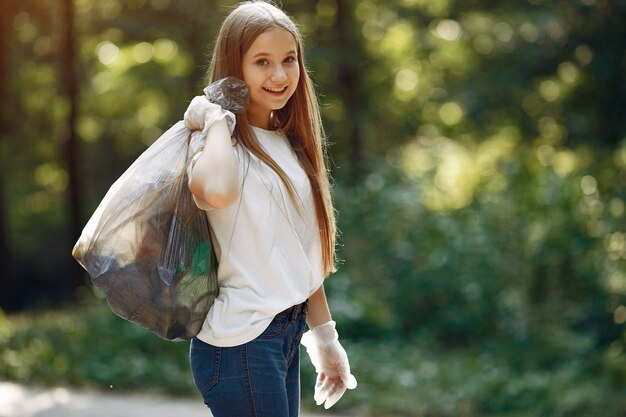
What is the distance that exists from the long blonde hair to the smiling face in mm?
21

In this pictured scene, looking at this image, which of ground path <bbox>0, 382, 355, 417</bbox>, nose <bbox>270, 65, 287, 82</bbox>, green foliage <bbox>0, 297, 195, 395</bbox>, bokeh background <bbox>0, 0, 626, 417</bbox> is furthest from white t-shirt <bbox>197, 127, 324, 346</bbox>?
green foliage <bbox>0, 297, 195, 395</bbox>

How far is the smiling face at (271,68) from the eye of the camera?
2701mm

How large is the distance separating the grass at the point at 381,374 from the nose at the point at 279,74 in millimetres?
3936

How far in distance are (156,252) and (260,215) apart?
11.4 inches

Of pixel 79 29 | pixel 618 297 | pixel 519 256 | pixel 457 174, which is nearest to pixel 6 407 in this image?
pixel 519 256

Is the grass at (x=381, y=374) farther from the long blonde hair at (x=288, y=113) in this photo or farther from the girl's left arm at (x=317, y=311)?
the long blonde hair at (x=288, y=113)

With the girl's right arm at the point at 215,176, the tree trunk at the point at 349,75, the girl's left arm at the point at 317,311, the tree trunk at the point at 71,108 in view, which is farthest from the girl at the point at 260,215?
the tree trunk at the point at 349,75

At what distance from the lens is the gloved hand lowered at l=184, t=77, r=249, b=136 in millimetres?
2617

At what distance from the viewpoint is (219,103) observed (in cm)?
265

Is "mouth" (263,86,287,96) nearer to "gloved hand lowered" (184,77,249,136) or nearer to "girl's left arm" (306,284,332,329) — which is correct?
"gloved hand lowered" (184,77,249,136)

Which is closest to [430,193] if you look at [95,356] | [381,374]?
[381,374]

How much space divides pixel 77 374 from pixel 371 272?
2.95 metres

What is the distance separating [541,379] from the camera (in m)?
6.79

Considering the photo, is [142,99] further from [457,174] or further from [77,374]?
[77,374]
